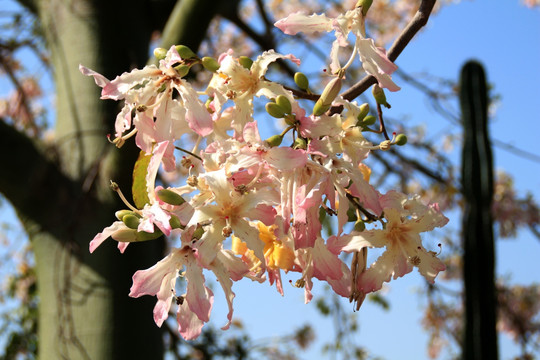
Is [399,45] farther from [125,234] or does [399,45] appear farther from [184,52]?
[125,234]

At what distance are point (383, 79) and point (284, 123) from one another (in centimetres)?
11

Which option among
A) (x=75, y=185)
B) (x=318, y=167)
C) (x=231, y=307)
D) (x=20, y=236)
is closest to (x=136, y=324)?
(x=75, y=185)

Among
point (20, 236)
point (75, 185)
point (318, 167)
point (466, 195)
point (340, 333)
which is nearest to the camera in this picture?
point (318, 167)

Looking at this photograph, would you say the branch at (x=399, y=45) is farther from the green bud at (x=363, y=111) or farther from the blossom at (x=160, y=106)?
the blossom at (x=160, y=106)

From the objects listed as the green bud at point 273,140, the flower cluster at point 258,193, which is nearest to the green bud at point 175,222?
the flower cluster at point 258,193

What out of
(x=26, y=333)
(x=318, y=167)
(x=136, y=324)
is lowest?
(x=26, y=333)

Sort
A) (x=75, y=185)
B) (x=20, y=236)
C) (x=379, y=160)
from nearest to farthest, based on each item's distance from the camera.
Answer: (x=75, y=185) → (x=20, y=236) → (x=379, y=160)

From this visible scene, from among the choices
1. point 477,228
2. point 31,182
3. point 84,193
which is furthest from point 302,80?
point 31,182

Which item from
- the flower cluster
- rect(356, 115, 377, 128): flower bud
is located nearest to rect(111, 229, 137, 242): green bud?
the flower cluster

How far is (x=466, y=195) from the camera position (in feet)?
4.68

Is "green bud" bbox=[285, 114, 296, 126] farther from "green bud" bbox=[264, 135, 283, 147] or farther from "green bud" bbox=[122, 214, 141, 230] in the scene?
"green bud" bbox=[122, 214, 141, 230]

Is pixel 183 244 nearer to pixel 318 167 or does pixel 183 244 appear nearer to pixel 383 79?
pixel 318 167

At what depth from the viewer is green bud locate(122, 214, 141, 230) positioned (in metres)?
0.60

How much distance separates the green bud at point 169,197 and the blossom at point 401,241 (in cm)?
19
